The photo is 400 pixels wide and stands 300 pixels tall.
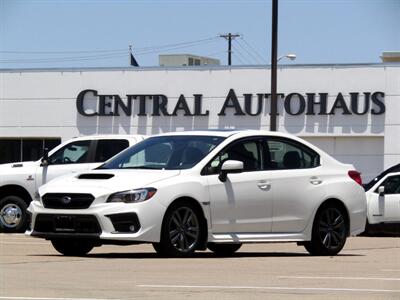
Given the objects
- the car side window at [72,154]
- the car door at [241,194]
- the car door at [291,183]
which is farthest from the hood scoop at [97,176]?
the car side window at [72,154]

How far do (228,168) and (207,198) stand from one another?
455mm

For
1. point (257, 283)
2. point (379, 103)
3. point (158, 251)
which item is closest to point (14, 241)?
point (158, 251)

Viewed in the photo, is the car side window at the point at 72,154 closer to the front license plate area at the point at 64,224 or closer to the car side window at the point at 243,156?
the car side window at the point at 243,156

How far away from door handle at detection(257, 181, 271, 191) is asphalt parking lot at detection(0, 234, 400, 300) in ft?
2.88

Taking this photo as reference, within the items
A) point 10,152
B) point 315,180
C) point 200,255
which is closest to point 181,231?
point 200,255

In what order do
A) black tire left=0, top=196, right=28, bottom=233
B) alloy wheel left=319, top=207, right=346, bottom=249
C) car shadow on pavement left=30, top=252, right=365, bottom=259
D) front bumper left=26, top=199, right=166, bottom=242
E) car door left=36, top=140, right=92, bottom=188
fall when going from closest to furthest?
front bumper left=26, top=199, right=166, bottom=242 → car shadow on pavement left=30, top=252, right=365, bottom=259 → alloy wheel left=319, top=207, right=346, bottom=249 → car door left=36, top=140, right=92, bottom=188 → black tire left=0, top=196, right=28, bottom=233

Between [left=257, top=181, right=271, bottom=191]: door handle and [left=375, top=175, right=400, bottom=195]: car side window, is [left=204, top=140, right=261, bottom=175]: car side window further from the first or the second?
[left=375, top=175, right=400, bottom=195]: car side window

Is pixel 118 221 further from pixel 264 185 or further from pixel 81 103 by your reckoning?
pixel 81 103

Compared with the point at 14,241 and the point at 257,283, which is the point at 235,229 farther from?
the point at 14,241

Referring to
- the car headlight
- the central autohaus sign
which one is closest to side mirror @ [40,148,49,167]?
the car headlight

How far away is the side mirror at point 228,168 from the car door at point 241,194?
0.20ft

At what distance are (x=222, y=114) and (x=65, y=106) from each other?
6779mm

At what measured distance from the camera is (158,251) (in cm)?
1403

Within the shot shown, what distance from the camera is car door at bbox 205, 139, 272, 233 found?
14344 millimetres
